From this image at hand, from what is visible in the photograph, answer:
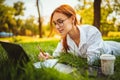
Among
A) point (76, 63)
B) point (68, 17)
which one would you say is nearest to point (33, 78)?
point (76, 63)

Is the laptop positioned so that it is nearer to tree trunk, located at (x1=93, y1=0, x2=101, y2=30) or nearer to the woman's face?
the woman's face

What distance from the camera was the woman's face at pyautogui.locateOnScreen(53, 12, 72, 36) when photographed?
13.4ft

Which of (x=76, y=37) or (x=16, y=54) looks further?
(x=76, y=37)

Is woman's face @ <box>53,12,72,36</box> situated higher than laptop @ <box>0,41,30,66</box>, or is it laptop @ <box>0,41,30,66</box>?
woman's face @ <box>53,12,72,36</box>

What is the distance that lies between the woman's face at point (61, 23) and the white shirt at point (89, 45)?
295 millimetres

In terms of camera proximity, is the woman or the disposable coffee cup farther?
the woman

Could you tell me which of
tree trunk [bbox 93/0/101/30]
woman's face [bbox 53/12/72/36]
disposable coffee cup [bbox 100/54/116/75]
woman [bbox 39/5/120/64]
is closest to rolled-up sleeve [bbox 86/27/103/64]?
woman [bbox 39/5/120/64]

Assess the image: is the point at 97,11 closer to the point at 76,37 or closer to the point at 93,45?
the point at 76,37

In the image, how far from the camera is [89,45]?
4297mm

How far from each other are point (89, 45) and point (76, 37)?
0.31 m

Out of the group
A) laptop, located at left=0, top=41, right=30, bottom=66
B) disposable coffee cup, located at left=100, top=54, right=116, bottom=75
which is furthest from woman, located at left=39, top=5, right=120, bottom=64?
laptop, located at left=0, top=41, right=30, bottom=66

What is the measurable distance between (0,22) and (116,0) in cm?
2446

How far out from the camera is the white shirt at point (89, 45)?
405 cm

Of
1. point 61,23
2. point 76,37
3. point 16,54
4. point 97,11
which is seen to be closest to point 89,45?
point 76,37
